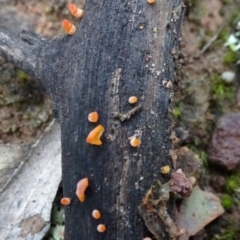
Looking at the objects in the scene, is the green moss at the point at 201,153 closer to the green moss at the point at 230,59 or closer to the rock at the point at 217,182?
the rock at the point at 217,182

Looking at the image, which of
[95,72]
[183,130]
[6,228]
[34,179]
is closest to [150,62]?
[95,72]

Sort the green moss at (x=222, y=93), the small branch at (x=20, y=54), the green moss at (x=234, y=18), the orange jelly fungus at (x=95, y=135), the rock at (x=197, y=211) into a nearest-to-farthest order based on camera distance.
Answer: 1. the orange jelly fungus at (x=95, y=135)
2. the small branch at (x=20, y=54)
3. the rock at (x=197, y=211)
4. the green moss at (x=222, y=93)
5. the green moss at (x=234, y=18)

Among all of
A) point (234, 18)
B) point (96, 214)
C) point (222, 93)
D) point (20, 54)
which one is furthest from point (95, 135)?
point (234, 18)

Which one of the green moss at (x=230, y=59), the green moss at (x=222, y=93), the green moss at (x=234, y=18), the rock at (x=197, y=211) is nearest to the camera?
the rock at (x=197, y=211)

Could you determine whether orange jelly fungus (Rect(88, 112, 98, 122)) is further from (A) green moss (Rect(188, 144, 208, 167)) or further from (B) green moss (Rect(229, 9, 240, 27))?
(B) green moss (Rect(229, 9, 240, 27))

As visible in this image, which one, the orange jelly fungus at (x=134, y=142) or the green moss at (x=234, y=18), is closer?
the orange jelly fungus at (x=134, y=142)

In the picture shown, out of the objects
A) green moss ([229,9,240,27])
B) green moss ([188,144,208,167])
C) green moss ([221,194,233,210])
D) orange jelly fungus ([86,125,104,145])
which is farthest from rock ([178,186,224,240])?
green moss ([229,9,240,27])

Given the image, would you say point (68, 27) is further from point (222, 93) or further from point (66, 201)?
point (222, 93)

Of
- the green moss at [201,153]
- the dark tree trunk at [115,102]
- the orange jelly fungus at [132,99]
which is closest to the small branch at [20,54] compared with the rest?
the dark tree trunk at [115,102]
